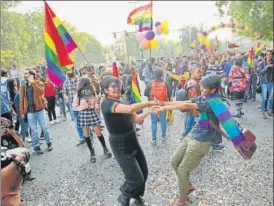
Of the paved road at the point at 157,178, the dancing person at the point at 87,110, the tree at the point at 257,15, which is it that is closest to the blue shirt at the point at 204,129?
the paved road at the point at 157,178

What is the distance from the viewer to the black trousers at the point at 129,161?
10.8 feet

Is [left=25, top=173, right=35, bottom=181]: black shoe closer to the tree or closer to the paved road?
the paved road

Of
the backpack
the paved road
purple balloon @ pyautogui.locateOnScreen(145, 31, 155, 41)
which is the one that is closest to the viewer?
the paved road

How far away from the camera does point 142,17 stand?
8.09 metres

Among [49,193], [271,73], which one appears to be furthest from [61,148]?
[271,73]

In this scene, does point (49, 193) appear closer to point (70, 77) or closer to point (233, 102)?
point (70, 77)

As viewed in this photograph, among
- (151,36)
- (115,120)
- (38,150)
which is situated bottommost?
(38,150)

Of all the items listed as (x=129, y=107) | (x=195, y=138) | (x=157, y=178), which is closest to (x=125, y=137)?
(x=129, y=107)

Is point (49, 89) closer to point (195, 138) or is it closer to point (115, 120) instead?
point (115, 120)

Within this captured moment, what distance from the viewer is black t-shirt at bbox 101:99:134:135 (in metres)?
3.23

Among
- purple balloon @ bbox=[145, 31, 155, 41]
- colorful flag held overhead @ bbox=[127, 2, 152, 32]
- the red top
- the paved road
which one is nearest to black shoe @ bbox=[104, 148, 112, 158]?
the paved road

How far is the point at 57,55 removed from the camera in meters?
4.74

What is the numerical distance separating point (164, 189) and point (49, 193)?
156 cm

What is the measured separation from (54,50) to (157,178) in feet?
8.23
